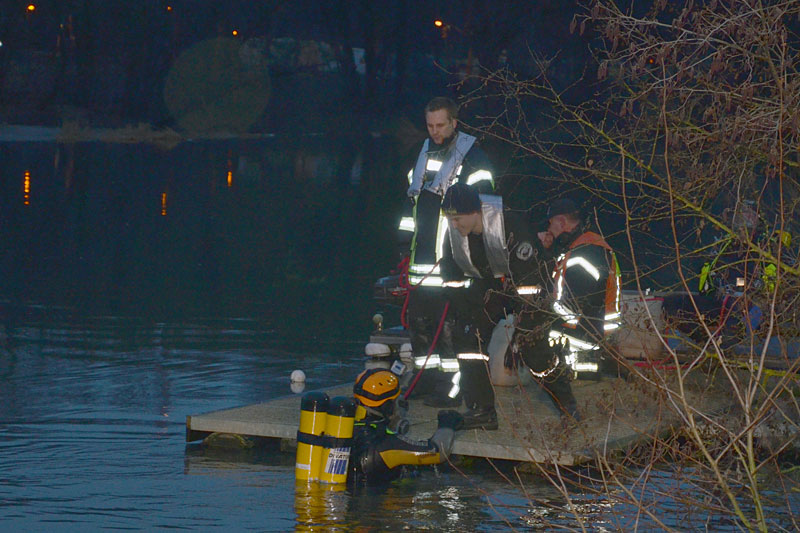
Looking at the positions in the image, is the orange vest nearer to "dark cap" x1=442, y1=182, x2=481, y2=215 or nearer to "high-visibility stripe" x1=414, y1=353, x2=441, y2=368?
"dark cap" x1=442, y1=182, x2=481, y2=215

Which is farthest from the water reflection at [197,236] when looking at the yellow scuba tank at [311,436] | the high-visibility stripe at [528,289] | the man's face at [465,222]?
the yellow scuba tank at [311,436]

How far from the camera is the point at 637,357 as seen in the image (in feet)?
35.1

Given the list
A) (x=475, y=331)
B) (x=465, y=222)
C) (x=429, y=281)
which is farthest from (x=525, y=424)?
(x=465, y=222)

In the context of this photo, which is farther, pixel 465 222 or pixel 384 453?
pixel 465 222

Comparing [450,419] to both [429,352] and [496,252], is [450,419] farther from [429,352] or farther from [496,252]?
[496,252]

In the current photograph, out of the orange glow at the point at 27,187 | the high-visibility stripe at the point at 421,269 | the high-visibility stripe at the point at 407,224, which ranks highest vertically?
the high-visibility stripe at the point at 407,224

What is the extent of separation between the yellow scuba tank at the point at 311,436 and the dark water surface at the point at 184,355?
0.19m

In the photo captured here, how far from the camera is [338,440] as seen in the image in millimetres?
7469

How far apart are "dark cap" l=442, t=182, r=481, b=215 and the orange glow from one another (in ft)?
65.5

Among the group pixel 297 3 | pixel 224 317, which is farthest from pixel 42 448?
pixel 297 3

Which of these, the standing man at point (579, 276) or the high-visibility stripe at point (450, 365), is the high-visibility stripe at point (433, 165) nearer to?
the standing man at point (579, 276)

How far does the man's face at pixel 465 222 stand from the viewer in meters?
7.93

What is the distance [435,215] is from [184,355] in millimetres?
3943

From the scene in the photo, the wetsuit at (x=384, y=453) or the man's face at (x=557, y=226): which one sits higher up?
the man's face at (x=557, y=226)
